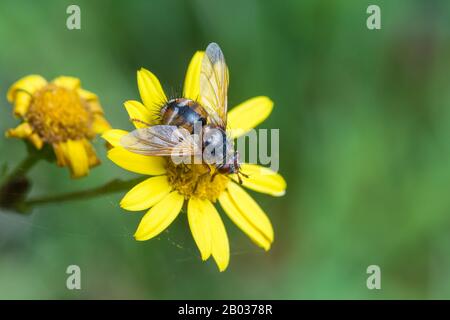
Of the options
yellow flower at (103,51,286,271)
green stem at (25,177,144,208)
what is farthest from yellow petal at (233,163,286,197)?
green stem at (25,177,144,208)

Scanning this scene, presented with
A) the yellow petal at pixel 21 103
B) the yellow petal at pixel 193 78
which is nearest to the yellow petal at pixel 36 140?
the yellow petal at pixel 21 103

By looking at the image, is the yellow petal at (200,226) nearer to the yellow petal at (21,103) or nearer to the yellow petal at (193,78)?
the yellow petal at (193,78)

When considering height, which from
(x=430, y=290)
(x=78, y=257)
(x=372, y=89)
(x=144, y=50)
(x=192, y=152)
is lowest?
(x=430, y=290)

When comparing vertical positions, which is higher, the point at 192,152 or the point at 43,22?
the point at 43,22

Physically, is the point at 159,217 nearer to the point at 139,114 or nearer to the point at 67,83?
the point at 139,114

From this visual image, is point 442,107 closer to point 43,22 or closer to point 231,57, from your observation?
point 231,57

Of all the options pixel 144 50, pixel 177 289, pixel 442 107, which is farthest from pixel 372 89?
pixel 177 289

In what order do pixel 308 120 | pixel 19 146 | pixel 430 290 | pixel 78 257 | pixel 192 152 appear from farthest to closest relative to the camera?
pixel 308 120, pixel 430 290, pixel 78 257, pixel 19 146, pixel 192 152

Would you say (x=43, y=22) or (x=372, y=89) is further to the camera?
(x=372, y=89)
